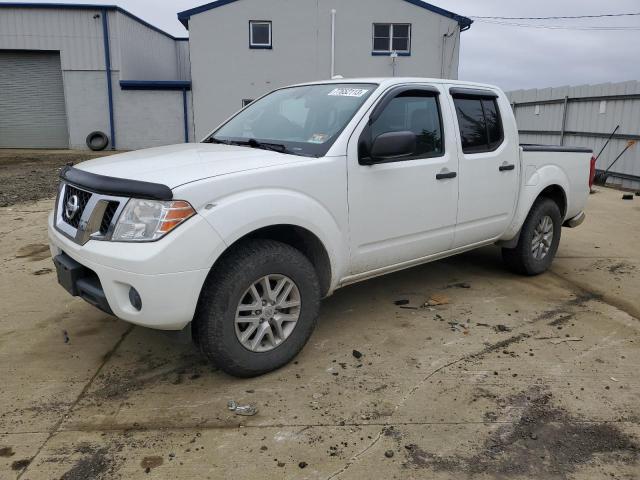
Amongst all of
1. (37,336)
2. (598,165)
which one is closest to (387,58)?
(598,165)

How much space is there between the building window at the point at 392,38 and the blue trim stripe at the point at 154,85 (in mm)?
7659

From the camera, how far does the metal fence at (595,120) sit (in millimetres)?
12352

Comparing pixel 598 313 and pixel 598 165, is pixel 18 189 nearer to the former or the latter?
pixel 598 313

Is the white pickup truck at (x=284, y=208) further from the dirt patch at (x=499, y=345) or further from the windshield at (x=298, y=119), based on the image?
the dirt patch at (x=499, y=345)

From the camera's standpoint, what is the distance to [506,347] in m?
3.78

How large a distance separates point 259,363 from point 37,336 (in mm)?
1815

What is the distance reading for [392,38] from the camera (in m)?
20.9

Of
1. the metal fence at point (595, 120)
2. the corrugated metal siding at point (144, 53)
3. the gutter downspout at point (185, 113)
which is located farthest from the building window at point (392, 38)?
the corrugated metal siding at point (144, 53)

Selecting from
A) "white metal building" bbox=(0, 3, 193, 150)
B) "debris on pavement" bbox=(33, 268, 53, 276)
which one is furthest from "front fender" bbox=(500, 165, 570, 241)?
"white metal building" bbox=(0, 3, 193, 150)

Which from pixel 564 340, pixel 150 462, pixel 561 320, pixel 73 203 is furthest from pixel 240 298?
pixel 561 320

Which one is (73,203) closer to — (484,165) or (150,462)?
(150,462)

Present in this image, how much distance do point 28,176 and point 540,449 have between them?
43.7ft

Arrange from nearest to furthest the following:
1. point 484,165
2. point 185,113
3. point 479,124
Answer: point 484,165 < point 479,124 < point 185,113

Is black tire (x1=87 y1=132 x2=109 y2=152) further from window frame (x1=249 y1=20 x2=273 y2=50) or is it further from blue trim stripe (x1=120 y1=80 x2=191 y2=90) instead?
window frame (x1=249 y1=20 x2=273 y2=50)
